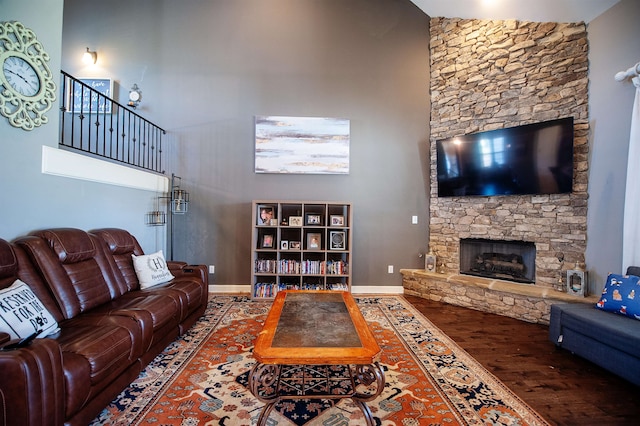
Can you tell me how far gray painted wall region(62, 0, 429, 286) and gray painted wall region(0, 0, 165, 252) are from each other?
1517 mm

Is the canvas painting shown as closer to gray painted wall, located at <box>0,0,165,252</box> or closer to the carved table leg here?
gray painted wall, located at <box>0,0,165,252</box>

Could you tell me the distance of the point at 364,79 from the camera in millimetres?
4160

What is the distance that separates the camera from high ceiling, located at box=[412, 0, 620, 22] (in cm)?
300

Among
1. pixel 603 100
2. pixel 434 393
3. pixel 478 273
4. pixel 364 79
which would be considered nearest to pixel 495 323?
pixel 478 273

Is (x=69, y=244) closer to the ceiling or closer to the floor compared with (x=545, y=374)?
closer to the ceiling

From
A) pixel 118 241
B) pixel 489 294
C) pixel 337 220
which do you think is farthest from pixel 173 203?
pixel 489 294

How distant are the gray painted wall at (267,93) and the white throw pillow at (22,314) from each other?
8.15 ft

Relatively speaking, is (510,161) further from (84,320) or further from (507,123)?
(84,320)

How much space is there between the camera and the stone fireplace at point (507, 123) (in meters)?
3.12

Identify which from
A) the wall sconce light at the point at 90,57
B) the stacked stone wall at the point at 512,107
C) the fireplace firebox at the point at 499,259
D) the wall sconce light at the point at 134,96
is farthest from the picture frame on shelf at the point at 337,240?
the wall sconce light at the point at 90,57

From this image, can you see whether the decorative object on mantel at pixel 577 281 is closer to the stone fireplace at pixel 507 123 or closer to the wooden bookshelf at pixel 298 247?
the stone fireplace at pixel 507 123

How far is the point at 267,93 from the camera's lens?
13.5 feet

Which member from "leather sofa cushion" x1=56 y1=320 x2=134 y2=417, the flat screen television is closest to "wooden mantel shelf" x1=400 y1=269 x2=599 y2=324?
the flat screen television

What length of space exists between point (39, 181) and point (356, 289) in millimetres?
3830
